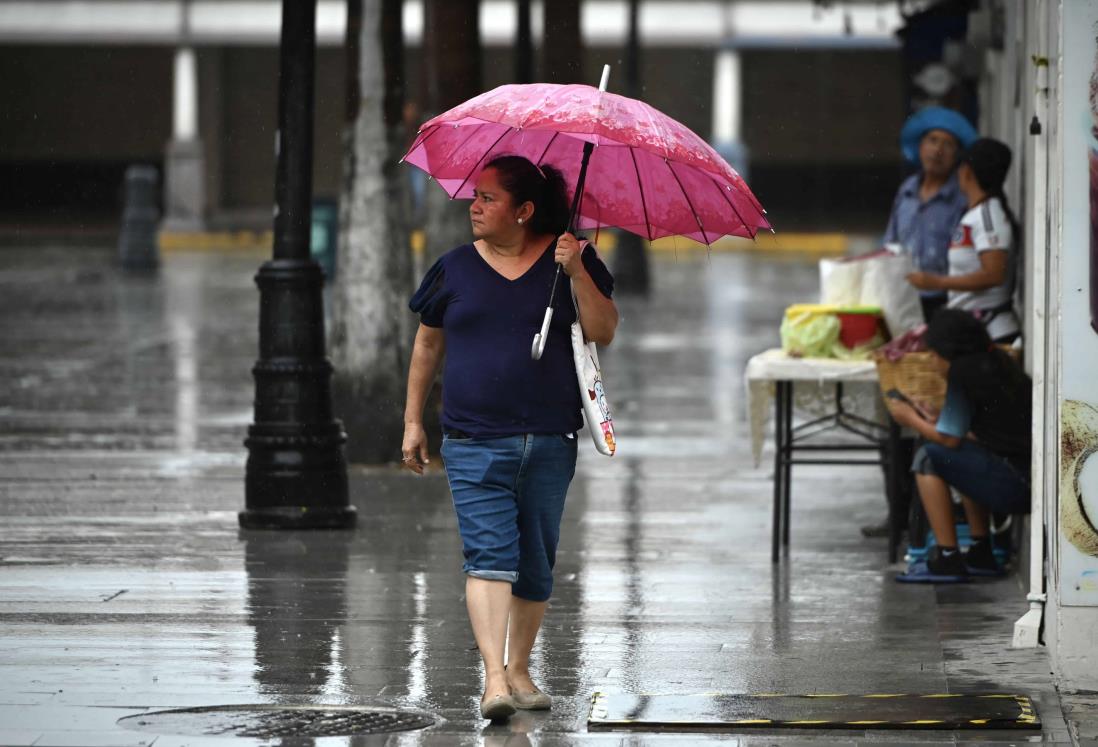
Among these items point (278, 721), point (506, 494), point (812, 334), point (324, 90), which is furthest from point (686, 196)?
point (324, 90)

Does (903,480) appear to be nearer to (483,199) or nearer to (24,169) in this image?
(483,199)

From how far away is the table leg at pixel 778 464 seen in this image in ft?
32.0

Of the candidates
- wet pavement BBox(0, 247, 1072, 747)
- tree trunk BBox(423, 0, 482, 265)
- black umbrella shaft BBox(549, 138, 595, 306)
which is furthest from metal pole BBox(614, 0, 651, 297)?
black umbrella shaft BBox(549, 138, 595, 306)

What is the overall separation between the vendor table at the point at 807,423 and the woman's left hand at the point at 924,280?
1.43 feet

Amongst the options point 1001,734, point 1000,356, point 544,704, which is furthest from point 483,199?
point 1000,356

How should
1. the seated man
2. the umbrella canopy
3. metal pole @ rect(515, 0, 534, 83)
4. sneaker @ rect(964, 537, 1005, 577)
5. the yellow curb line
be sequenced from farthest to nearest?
the yellow curb line, metal pole @ rect(515, 0, 534, 83), sneaker @ rect(964, 537, 1005, 577), the seated man, the umbrella canopy

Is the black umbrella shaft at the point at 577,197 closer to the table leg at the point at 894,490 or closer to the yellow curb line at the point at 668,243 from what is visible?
the table leg at the point at 894,490

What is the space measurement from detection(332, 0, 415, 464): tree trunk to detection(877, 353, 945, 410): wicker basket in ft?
14.6

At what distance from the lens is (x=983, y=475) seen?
907cm

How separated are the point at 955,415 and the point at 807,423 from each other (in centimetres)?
117

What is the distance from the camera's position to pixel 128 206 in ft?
104

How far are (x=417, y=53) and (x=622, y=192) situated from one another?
36122 mm

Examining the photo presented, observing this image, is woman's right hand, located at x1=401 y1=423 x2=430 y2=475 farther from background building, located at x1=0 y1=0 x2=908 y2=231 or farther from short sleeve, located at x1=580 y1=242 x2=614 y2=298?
background building, located at x1=0 y1=0 x2=908 y2=231

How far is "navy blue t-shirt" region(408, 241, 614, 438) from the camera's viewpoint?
263 inches
